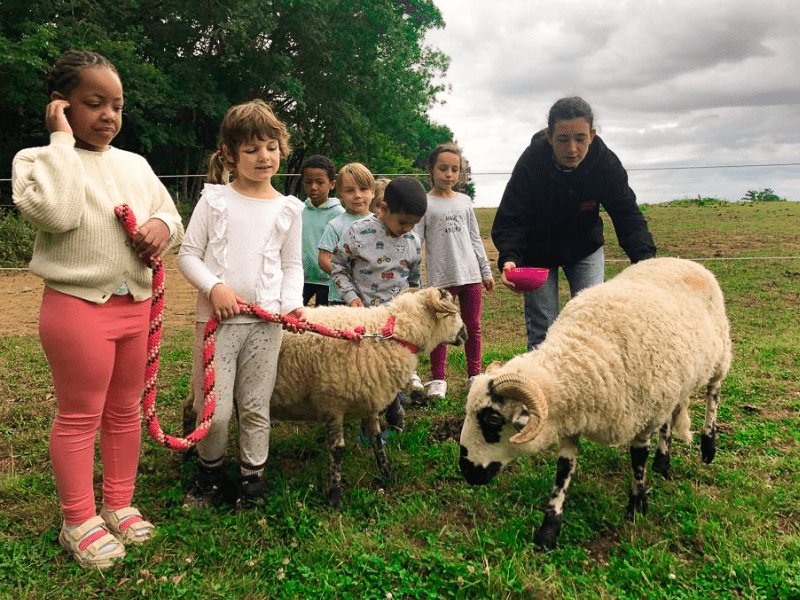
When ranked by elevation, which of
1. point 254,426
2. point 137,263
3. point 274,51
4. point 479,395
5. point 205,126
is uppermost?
point 274,51

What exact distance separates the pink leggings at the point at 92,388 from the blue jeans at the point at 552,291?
2868 millimetres

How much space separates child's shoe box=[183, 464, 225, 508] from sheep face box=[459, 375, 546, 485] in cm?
142

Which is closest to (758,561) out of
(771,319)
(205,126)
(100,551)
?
(100,551)

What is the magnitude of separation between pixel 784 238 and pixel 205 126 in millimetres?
20595

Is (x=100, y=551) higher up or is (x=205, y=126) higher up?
(x=205, y=126)

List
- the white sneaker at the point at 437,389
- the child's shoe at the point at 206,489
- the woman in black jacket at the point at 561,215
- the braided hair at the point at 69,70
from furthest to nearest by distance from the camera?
1. the white sneaker at the point at 437,389
2. the woman in black jacket at the point at 561,215
3. the child's shoe at the point at 206,489
4. the braided hair at the point at 69,70

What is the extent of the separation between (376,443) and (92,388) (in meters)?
1.75

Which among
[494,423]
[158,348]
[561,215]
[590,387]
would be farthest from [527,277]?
[158,348]

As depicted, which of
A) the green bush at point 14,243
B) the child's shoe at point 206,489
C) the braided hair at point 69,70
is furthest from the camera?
the green bush at point 14,243

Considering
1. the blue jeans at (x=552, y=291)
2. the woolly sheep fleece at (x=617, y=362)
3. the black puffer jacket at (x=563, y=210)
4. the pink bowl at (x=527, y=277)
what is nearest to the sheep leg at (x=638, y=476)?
the woolly sheep fleece at (x=617, y=362)

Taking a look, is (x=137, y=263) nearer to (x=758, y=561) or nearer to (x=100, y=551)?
(x=100, y=551)

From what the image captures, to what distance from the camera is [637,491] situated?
318 cm

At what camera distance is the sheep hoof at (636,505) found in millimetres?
3189

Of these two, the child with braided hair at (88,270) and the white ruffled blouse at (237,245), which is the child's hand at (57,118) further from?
the white ruffled blouse at (237,245)
